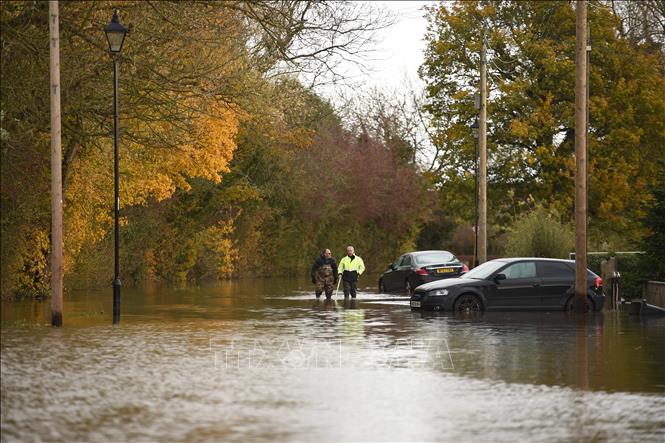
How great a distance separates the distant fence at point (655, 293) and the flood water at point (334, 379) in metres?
2.49

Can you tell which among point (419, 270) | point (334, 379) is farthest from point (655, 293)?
point (334, 379)

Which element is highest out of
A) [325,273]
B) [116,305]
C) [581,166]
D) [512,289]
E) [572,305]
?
[581,166]

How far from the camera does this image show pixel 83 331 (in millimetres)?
23203

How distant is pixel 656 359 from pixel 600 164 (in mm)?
38486

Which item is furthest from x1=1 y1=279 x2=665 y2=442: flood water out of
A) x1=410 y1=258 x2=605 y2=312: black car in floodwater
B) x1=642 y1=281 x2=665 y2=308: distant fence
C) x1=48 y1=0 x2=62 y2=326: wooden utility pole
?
x1=642 y1=281 x2=665 y2=308: distant fence

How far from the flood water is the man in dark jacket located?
1061cm

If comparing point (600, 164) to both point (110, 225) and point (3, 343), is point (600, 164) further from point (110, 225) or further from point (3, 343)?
point (3, 343)

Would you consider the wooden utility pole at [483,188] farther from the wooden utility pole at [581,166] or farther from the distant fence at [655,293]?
the wooden utility pole at [581,166]

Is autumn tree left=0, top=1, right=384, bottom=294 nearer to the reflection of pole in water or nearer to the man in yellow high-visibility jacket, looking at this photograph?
the man in yellow high-visibility jacket

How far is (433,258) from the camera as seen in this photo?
40562mm

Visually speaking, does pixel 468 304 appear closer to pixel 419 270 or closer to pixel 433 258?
pixel 419 270

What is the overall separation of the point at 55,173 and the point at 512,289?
11600 mm

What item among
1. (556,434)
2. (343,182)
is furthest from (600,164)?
(556,434)

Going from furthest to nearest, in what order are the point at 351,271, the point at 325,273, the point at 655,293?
the point at 351,271 → the point at 325,273 → the point at 655,293
